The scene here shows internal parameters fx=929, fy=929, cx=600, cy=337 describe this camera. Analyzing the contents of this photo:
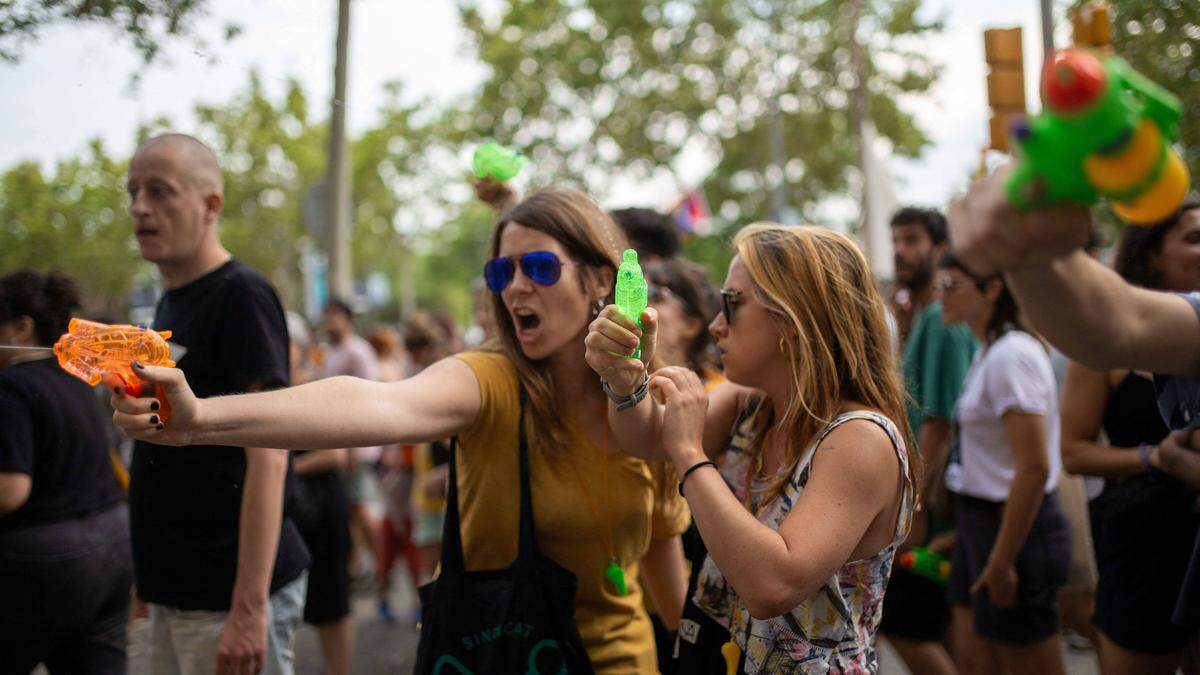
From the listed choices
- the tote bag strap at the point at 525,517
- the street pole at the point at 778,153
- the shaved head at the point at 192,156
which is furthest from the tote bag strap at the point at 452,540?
the street pole at the point at 778,153

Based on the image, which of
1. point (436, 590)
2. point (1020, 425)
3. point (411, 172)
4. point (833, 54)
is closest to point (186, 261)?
point (436, 590)

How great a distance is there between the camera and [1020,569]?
3.50m

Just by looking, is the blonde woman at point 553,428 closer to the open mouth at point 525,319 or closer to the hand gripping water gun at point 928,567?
the open mouth at point 525,319

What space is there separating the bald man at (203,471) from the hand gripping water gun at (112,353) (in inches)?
38.6

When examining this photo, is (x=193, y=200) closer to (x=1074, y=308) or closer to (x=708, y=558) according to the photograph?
(x=708, y=558)

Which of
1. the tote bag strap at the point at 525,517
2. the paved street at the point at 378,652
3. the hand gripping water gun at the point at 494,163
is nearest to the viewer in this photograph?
the tote bag strap at the point at 525,517

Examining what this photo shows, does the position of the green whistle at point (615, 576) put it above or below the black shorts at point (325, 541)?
above

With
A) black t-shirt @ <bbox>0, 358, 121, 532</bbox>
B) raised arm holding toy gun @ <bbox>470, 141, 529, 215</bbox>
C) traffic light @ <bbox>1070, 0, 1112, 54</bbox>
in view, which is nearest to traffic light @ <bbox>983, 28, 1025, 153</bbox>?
traffic light @ <bbox>1070, 0, 1112, 54</bbox>

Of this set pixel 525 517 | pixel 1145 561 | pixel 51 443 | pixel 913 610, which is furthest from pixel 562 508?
pixel 913 610

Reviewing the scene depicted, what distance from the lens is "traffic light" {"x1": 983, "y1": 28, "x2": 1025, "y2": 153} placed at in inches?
55.3

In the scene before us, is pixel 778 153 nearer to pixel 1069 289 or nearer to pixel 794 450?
pixel 794 450

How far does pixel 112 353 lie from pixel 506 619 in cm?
100

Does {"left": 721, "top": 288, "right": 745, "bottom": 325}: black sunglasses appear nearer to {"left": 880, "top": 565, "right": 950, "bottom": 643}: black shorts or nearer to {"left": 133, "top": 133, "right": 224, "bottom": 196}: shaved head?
{"left": 133, "top": 133, "right": 224, "bottom": 196}: shaved head

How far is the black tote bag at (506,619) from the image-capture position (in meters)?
2.08
